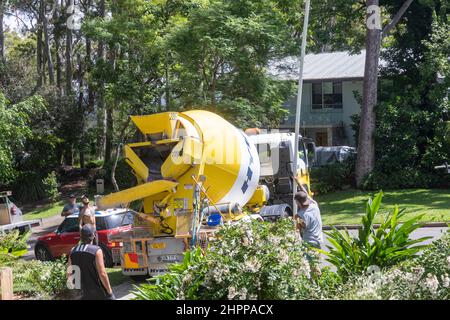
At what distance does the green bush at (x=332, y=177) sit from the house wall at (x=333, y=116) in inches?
481

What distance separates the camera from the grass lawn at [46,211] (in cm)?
3069

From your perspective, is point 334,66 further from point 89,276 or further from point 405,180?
point 89,276

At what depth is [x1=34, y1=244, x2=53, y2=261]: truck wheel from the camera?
1805 centimetres

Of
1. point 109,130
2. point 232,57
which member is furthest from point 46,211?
point 232,57

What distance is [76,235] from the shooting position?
17.5 meters

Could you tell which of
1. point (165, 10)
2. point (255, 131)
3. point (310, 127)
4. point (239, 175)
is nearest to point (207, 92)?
point (165, 10)

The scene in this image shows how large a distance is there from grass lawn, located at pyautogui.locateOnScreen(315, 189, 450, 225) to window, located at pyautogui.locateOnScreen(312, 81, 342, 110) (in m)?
15.2

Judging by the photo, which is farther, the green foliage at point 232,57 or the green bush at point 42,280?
the green foliage at point 232,57

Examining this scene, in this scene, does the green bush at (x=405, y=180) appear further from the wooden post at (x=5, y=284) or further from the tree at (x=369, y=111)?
the wooden post at (x=5, y=284)

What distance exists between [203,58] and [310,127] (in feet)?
62.5

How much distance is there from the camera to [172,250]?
13.7m

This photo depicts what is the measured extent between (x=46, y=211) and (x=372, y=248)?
2574cm

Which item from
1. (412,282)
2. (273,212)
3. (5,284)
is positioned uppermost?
(412,282)

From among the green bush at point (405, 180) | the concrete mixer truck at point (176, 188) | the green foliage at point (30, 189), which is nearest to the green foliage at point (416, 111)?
the green bush at point (405, 180)
